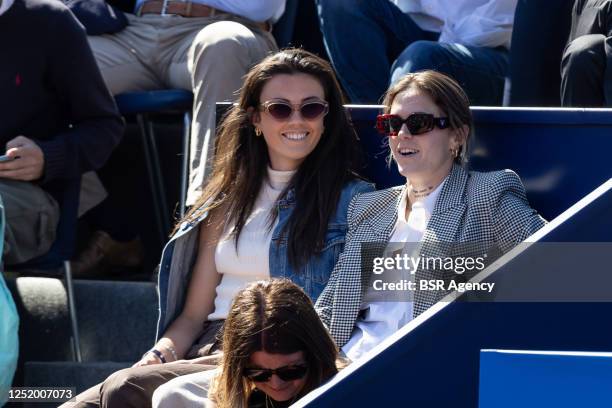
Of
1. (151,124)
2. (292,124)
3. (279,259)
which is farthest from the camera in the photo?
(151,124)

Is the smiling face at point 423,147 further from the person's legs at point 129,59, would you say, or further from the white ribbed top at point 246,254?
the person's legs at point 129,59

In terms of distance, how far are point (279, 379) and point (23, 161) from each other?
1920 millimetres

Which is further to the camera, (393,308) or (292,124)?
(292,124)

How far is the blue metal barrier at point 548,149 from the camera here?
3365mm

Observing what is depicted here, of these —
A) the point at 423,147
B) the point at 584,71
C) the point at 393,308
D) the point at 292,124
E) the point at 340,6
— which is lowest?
the point at 393,308

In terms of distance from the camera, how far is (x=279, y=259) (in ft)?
12.0

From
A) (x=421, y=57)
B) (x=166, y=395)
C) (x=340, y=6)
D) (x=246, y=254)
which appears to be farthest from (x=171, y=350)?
(x=340, y=6)

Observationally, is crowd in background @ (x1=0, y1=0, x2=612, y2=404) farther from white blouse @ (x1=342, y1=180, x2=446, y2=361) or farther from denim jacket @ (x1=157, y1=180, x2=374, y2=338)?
white blouse @ (x1=342, y1=180, x2=446, y2=361)

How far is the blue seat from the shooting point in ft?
16.5

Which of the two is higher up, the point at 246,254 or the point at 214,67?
the point at 214,67

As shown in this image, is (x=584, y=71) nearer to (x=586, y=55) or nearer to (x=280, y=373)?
(x=586, y=55)

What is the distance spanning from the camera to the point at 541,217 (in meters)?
3.26

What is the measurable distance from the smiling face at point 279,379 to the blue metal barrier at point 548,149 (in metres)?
0.93

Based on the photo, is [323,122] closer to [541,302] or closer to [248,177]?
[248,177]
